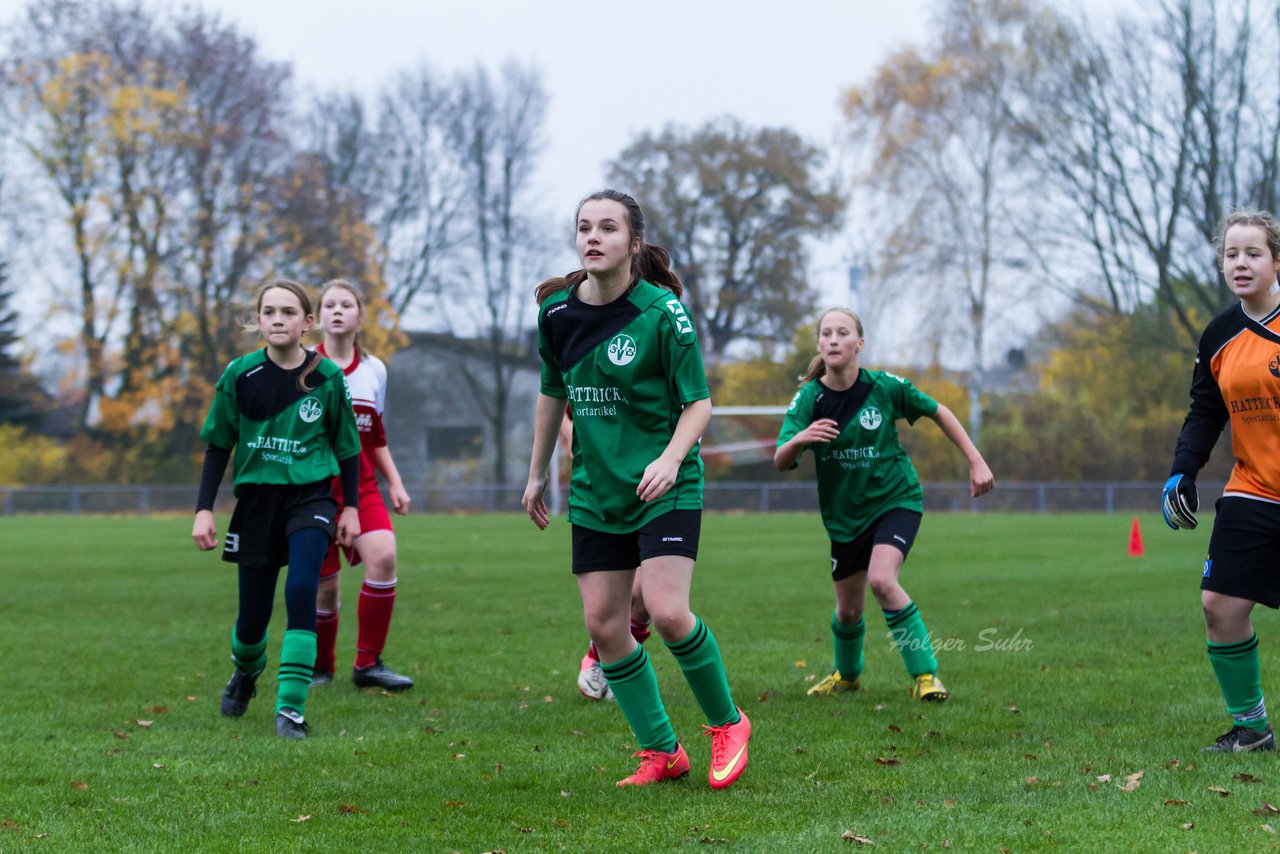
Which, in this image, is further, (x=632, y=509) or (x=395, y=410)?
(x=395, y=410)

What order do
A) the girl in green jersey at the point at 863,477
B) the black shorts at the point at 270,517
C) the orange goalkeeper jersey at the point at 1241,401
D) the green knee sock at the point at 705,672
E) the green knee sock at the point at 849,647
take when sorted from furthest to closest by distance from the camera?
the green knee sock at the point at 849,647
the girl in green jersey at the point at 863,477
the black shorts at the point at 270,517
the orange goalkeeper jersey at the point at 1241,401
the green knee sock at the point at 705,672

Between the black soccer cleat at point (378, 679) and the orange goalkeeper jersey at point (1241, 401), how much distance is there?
4.32 metres

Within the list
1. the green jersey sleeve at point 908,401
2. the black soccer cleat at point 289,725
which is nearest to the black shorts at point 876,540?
the green jersey sleeve at point 908,401

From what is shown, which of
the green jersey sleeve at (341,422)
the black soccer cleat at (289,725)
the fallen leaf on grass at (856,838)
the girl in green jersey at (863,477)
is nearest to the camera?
the fallen leaf on grass at (856,838)

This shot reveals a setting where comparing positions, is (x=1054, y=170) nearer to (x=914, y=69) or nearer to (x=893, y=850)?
(x=914, y=69)

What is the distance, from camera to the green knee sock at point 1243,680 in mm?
5344

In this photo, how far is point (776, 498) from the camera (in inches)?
1460

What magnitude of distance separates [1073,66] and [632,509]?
33.9m

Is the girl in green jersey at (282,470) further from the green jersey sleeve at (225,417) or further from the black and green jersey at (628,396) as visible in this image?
the black and green jersey at (628,396)

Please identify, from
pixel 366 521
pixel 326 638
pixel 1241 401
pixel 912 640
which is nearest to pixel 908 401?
pixel 912 640

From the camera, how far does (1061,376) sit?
4250 centimetres

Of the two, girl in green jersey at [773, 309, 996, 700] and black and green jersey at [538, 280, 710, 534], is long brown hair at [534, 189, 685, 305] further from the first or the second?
girl in green jersey at [773, 309, 996, 700]

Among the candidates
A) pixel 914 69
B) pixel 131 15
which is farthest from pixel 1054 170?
pixel 131 15

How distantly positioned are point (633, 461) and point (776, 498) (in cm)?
3258
